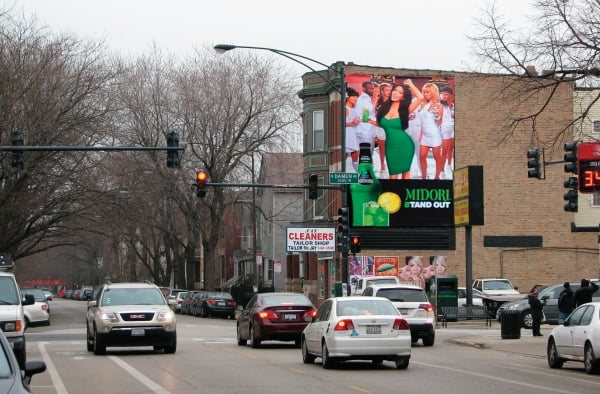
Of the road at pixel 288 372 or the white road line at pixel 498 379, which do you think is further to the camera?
the road at pixel 288 372

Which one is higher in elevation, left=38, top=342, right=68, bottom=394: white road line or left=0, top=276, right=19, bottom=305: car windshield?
left=0, top=276, right=19, bottom=305: car windshield

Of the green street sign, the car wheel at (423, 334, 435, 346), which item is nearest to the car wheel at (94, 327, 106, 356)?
the car wheel at (423, 334, 435, 346)

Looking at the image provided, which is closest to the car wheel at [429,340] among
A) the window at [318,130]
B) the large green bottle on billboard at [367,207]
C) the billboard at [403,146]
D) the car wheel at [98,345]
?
the car wheel at [98,345]

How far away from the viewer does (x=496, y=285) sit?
4619cm

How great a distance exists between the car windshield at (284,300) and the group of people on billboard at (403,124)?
24.9 metres

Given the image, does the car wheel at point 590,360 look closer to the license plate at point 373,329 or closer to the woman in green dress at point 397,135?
the license plate at point 373,329

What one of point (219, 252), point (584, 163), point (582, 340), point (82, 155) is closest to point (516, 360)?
point (582, 340)

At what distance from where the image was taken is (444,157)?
53281 millimetres

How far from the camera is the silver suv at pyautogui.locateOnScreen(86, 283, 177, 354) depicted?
23906mm

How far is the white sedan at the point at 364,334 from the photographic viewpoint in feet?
64.4

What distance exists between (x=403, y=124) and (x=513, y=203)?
7.57 meters

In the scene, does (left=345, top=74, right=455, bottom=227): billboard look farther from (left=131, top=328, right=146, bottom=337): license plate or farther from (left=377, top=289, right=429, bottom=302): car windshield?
(left=131, top=328, right=146, bottom=337): license plate

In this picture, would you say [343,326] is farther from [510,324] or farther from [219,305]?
[219,305]

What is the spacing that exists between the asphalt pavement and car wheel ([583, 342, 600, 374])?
537cm
